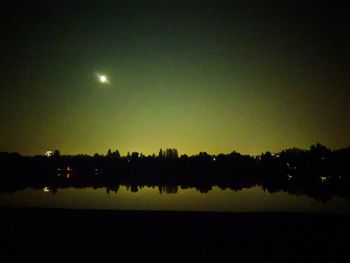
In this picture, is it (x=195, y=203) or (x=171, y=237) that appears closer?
(x=171, y=237)

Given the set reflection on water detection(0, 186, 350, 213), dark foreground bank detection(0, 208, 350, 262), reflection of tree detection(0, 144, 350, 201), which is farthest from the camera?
reflection of tree detection(0, 144, 350, 201)

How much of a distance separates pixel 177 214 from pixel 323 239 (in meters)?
5.30

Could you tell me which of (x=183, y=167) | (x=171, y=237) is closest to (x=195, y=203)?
(x=171, y=237)

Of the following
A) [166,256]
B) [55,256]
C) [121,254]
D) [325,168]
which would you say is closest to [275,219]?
[166,256]

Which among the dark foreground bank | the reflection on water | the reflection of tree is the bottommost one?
the dark foreground bank

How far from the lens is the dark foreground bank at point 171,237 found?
820 cm

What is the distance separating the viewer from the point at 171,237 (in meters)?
9.84

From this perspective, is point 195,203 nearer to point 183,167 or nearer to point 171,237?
point 171,237

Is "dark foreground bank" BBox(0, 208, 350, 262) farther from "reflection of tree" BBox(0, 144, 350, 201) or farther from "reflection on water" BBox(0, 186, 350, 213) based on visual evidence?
"reflection of tree" BBox(0, 144, 350, 201)

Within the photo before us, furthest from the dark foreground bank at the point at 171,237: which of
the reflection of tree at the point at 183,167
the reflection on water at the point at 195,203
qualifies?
the reflection of tree at the point at 183,167

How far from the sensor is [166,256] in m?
8.19

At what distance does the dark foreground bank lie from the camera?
8.20 m

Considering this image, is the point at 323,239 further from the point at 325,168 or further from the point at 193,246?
the point at 325,168

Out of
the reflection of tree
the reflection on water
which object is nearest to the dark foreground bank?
the reflection on water
